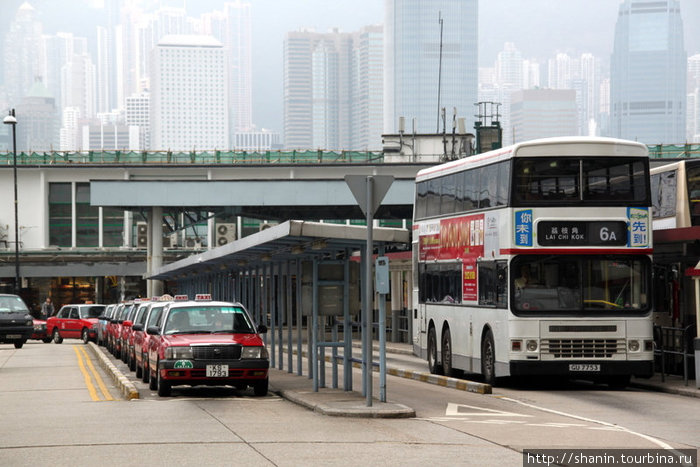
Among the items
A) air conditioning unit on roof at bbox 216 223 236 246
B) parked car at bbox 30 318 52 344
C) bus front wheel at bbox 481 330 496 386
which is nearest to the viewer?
bus front wheel at bbox 481 330 496 386

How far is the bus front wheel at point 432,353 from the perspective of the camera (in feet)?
87.5

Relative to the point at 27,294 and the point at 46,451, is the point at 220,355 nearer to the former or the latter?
the point at 46,451

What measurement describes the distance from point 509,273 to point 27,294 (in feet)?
156

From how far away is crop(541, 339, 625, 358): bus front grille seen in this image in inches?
859

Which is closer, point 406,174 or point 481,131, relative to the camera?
point 406,174

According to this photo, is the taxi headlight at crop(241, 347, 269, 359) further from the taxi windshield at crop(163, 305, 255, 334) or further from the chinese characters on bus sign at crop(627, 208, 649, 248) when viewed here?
the chinese characters on bus sign at crop(627, 208, 649, 248)

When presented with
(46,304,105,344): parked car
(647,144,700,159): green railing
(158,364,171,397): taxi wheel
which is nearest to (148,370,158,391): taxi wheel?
(158,364,171,397): taxi wheel

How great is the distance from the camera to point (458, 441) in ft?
44.2

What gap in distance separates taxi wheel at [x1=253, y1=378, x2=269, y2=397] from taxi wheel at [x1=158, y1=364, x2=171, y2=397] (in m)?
1.40

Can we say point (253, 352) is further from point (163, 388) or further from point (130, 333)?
point (130, 333)

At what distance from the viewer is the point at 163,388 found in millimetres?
20219

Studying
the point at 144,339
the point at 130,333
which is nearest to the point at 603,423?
the point at 144,339

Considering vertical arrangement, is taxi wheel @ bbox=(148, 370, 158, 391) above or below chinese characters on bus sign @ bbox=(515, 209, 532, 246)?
below

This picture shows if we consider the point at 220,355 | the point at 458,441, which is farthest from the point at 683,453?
the point at 220,355
